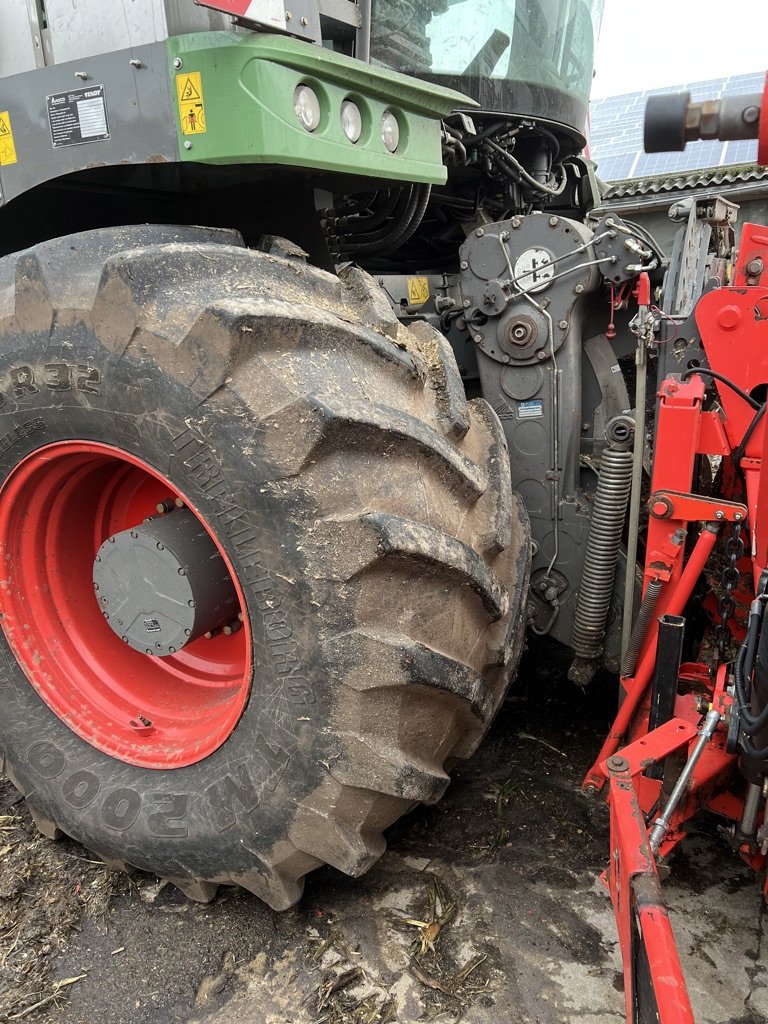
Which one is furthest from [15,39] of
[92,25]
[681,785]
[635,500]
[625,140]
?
[625,140]

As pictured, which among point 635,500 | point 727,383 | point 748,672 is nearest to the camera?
point 748,672

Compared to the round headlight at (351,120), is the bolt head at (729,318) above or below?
below

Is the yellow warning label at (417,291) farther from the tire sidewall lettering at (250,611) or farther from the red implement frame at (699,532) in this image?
the tire sidewall lettering at (250,611)

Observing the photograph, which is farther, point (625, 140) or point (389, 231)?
point (625, 140)

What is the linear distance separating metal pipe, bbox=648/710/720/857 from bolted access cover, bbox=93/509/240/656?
3.45 ft

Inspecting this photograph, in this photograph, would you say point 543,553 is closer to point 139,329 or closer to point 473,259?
point 473,259

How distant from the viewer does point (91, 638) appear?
91.4 inches

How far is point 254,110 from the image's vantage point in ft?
5.24

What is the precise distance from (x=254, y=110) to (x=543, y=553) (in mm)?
1529

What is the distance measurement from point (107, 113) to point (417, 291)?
4.00 feet

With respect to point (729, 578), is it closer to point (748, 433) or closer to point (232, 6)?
point (748, 433)

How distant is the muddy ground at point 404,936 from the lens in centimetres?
176

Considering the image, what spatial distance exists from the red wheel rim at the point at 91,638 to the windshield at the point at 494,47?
1.51 m

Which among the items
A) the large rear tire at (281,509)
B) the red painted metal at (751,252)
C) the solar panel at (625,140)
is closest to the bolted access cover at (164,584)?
the large rear tire at (281,509)
